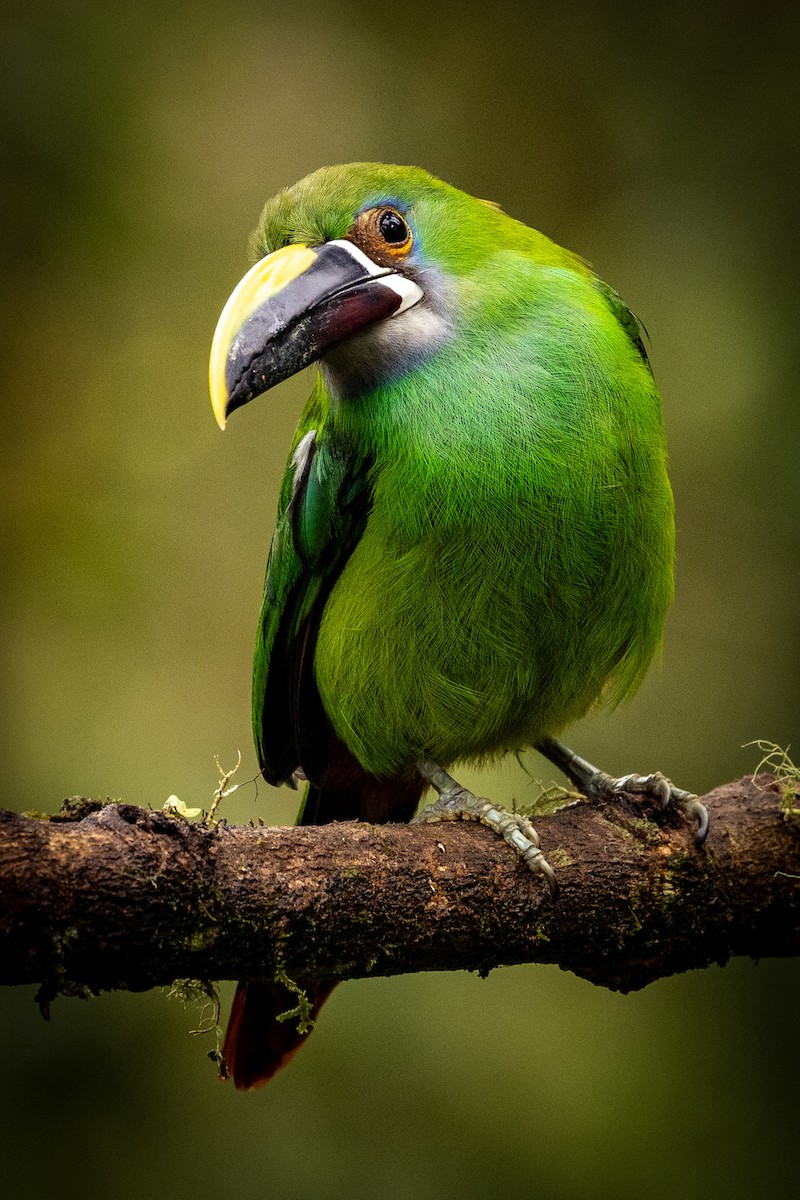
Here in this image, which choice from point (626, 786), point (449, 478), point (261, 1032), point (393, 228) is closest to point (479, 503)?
point (449, 478)

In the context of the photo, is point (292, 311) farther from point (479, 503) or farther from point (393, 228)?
point (479, 503)

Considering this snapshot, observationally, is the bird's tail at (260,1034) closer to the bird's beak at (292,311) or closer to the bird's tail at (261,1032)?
the bird's tail at (261,1032)

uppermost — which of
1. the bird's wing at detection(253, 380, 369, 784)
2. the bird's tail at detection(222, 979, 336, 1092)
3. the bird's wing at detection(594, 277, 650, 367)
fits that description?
the bird's wing at detection(594, 277, 650, 367)

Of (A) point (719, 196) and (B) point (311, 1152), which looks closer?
(B) point (311, 1152)

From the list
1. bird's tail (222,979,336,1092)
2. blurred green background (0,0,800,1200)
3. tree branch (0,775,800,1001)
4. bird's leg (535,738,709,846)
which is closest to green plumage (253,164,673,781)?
bird's leg (535,738,709,846)

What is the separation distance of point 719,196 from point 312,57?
199 cm

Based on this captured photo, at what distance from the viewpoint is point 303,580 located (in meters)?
3.38

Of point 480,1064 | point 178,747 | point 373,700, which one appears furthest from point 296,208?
point 480,1064

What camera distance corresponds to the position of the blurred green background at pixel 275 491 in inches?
187

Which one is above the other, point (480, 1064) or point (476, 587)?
point (476, 587)

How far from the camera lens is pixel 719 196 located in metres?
5.57

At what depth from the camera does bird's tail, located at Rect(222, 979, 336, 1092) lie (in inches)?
124

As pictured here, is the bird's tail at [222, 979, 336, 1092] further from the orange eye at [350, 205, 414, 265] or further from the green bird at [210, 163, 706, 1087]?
the orange eye at [350, 205, 414, 265]

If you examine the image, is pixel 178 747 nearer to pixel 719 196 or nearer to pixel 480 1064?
pixel 480 1064
